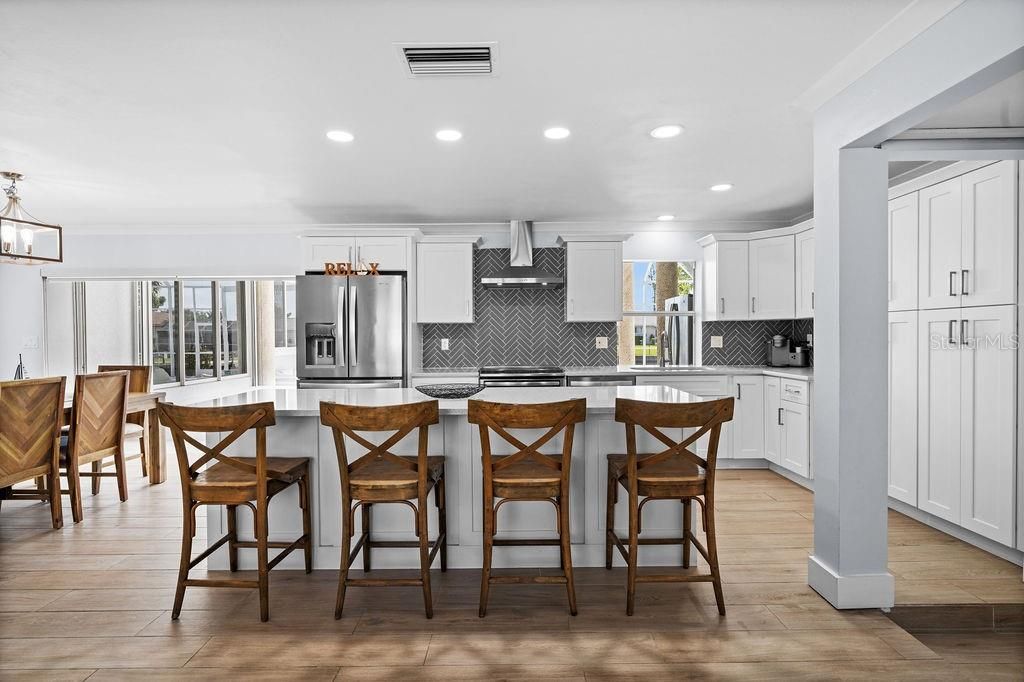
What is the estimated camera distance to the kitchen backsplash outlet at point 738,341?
5.69m

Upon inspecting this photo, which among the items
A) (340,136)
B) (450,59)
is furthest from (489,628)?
(340,136)

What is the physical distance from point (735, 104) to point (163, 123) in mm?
3028

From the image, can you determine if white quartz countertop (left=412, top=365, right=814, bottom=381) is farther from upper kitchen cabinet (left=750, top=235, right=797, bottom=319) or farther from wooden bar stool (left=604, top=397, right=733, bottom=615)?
wooden bar stool (left=604, top=397, right=733, bottom=615)

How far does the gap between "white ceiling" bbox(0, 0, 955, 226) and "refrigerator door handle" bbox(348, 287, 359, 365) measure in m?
1.02

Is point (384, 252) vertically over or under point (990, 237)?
over

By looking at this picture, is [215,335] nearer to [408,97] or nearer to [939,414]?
[408,97]

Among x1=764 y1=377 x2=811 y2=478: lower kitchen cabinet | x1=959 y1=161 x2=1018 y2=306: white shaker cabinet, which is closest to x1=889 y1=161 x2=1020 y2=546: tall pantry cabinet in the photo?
x1=959 y1=161 x2=1018 y2=306: white shaker cabinet

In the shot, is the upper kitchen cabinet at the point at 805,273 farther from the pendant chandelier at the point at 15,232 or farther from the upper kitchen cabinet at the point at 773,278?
the pendant chandelier at the point at 15,232

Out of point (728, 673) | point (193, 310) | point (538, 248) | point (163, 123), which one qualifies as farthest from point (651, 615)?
point (193, 310)

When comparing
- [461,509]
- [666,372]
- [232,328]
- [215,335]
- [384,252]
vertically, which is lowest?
[461,509]

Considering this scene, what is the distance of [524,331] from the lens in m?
5.72

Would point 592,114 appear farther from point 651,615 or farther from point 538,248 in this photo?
point 538,248

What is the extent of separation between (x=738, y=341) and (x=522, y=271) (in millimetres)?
2400

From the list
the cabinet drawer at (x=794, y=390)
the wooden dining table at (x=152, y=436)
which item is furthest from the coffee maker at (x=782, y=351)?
the wooden dining table at (x=152, y=436)
